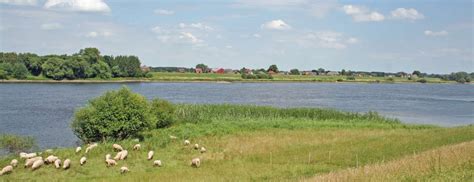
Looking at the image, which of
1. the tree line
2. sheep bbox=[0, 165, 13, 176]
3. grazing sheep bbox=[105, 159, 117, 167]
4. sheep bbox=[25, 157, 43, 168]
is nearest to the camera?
sheep bbox=[0, 165, 13, 176]

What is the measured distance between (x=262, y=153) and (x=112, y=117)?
10101 mm

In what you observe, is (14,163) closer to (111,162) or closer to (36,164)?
(36,164)

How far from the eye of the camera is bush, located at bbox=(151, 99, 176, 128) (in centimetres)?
4247

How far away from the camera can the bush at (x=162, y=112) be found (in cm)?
4247

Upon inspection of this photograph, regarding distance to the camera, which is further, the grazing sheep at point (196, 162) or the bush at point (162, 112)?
the bush at point (162, 112)

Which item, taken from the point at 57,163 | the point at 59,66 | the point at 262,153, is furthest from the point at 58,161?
the point at 59,66

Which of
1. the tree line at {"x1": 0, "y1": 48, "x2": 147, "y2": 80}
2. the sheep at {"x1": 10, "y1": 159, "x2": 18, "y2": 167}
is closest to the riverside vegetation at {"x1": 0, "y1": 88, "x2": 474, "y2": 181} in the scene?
the sheep at {"x1": 10, "y1": 159, "x2": 18, "y2": 167}

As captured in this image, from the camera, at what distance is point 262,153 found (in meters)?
28.3

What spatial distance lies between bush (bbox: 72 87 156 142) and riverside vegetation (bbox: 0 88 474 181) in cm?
6

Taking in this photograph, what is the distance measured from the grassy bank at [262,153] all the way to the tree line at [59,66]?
368 ft

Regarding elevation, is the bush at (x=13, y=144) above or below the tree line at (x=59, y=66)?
below

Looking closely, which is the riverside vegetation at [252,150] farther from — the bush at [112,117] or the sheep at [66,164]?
the sheep at [66,164]

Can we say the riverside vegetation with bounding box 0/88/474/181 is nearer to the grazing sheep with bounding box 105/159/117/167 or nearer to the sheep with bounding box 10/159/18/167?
the grazing sheep with bounding box 105/159/117/167

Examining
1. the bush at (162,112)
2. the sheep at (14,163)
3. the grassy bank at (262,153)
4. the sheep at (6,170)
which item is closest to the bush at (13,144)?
the grassy bank at (262,153)
